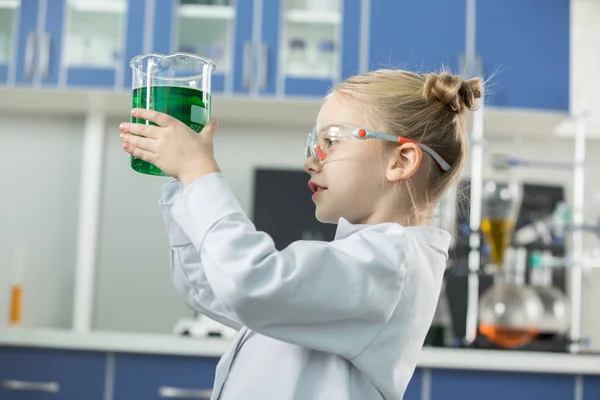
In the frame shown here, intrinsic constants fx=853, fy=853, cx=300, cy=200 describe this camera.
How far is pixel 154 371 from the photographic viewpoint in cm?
239

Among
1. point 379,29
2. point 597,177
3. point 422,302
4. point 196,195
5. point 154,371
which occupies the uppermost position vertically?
point 379,29

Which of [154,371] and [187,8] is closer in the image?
[154,371]

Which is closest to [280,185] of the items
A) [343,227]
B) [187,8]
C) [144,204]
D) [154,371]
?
[144,204]

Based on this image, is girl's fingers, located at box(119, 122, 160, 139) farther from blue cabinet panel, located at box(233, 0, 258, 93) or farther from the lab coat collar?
blue cabinet panel, located at box(233, 0, 258, 93)

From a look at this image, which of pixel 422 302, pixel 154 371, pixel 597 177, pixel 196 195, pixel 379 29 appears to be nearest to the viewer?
pixel 196 195

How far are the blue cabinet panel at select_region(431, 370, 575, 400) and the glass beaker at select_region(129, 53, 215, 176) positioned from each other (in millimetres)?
1550

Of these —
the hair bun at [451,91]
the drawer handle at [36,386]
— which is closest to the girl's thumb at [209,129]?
the hair bun at [451,91]

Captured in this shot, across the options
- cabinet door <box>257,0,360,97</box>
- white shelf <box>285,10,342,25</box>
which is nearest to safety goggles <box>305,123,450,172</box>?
cabinet door <box>257,0,360,97</box>

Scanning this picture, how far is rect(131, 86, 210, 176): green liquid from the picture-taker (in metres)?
0.97

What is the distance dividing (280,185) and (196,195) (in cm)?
234

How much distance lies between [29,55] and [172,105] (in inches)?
86.9

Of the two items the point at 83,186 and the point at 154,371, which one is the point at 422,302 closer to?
the point at 154,371

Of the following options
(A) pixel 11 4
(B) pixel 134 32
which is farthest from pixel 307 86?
(A) pixel 11 4

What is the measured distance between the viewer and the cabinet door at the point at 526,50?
3.01m
